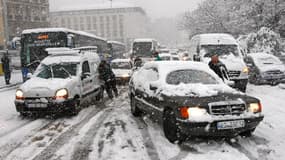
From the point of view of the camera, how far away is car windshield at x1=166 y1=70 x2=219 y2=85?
312 inches

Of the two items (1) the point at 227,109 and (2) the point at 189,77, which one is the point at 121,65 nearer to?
(2) the point at 189,77

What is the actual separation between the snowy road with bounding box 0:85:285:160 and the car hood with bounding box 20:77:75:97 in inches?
30.1

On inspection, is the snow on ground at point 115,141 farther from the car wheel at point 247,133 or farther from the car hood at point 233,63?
the car hood at point 233,63

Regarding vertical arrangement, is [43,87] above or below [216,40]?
below

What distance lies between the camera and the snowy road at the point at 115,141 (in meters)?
6.25

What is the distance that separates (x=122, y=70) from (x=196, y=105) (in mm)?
14113

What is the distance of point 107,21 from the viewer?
126500 mm

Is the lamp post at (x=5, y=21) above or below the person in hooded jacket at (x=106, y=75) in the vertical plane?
above

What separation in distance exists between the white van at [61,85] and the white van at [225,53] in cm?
571

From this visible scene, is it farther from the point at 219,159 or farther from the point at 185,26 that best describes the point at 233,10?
the point at 219,159

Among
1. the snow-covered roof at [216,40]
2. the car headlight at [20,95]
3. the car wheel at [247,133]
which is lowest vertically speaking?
the car wheel at [247,133]

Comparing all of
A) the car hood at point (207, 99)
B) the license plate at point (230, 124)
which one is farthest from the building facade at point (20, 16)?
the license plate at point (230, 124)

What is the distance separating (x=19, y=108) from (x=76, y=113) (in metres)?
1.60

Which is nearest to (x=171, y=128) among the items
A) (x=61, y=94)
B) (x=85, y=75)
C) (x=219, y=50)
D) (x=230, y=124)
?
(x=230, y=124)
